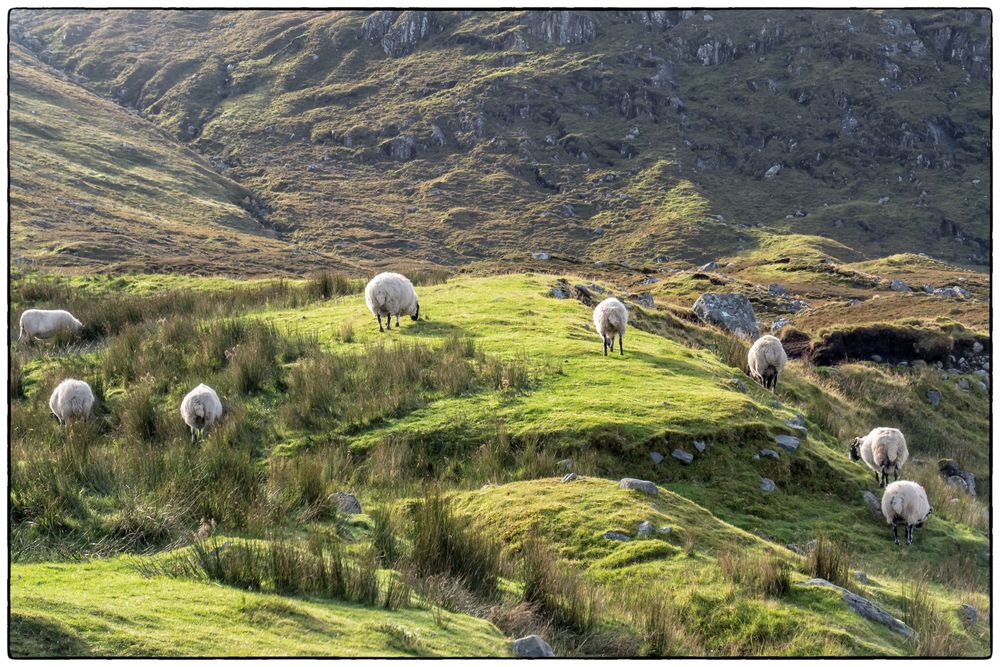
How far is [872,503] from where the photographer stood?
10.6 meters

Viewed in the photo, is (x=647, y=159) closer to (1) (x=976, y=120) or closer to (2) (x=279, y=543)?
(1) (x=976, y=120)

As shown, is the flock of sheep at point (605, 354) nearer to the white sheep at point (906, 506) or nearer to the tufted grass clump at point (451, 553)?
the white sheep at point (906, 506)

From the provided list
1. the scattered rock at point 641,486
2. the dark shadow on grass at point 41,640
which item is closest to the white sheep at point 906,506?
the scattered rock at point 641,486

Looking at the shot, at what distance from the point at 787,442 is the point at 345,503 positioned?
6661 millimetres

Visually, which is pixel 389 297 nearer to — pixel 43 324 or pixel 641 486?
pixel 43 324

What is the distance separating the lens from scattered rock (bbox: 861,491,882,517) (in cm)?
1053

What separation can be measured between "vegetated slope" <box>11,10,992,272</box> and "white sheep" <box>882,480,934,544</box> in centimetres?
6737

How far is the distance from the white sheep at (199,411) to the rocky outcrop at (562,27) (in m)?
136

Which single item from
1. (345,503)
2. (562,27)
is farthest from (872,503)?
(562,27)

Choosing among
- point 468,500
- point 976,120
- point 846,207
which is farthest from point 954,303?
point 976,120

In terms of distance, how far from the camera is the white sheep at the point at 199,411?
10.9 meters

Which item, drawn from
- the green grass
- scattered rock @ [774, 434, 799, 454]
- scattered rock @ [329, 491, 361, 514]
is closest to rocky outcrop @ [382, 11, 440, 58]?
scattered rock @ [774, 434, 799, 454]

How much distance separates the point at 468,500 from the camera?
8641mm

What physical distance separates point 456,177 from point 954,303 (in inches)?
3079
